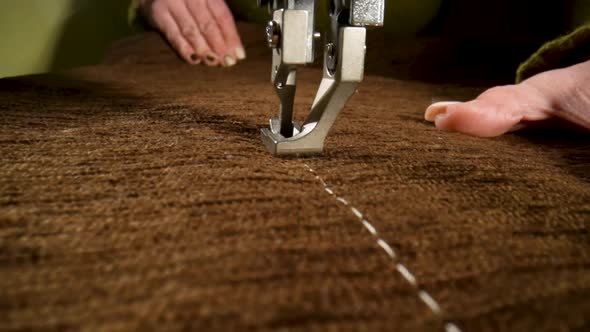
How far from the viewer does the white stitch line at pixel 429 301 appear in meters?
0.27

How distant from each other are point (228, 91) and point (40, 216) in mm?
586

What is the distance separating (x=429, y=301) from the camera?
0.92 feet

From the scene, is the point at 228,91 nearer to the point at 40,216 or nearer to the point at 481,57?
the point at 40,216

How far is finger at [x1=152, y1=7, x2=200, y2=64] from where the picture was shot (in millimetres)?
1259

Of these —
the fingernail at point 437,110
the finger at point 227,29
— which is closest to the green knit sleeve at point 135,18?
the finger at point 227,29

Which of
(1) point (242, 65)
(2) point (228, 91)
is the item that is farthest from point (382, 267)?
(1) point (242, 65)

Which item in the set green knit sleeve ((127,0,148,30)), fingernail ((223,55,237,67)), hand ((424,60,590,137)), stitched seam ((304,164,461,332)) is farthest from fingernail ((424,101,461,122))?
green knit sleeve ((127,0,148,30))

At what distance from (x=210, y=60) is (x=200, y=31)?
0.07 meters

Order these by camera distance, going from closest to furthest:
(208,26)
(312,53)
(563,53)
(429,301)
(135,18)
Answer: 1. (429,301)
2. (312,53)
3. (563,53)
4. (208,26)
5. (135,18)

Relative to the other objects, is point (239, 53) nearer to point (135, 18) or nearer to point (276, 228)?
point (135, 18)

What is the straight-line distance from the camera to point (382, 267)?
1.02 ft

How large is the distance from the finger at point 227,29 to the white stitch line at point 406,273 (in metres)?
1.04

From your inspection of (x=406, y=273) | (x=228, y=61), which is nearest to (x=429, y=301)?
(x=406, y=273)

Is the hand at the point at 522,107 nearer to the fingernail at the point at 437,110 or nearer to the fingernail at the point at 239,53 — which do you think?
the fingernail at the point at 437,110
